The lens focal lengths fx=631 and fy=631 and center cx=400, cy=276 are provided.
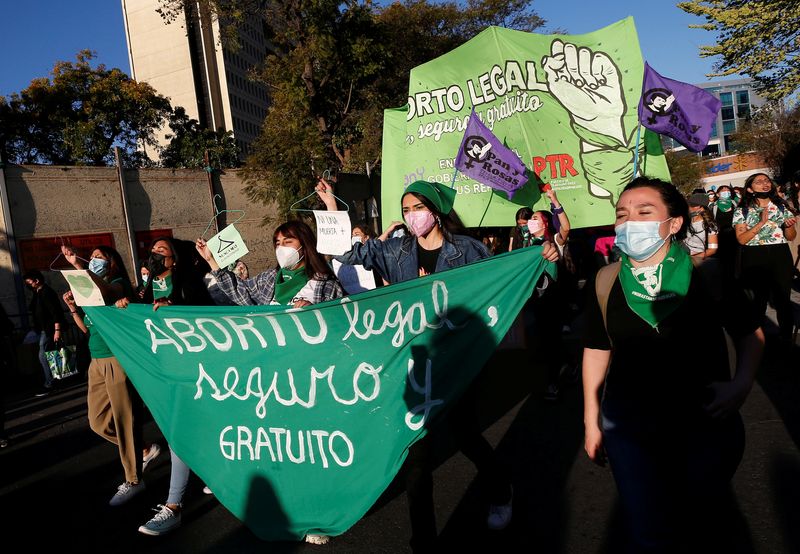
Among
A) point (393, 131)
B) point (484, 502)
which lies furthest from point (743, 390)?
point (393, 131)

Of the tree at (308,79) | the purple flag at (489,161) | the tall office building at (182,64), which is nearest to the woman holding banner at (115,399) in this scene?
the purple flag at (489,161)

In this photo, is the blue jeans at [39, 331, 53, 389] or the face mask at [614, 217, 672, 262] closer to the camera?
the face mask at [614, 217, 672, 262]

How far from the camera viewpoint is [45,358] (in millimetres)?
8539

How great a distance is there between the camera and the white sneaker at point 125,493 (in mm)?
4086

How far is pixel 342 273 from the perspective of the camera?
5.48 m

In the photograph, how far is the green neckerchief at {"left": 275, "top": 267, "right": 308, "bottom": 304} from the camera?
362 cm

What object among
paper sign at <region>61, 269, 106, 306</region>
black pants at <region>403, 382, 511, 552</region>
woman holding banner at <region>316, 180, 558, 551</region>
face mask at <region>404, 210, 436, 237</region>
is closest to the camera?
black pants at <region>403, 382, 511, 552</region>

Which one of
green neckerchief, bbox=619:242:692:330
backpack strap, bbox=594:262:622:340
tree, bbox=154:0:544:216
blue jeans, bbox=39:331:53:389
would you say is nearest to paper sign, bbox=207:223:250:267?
backpack strap, bbox=594:262:622:340

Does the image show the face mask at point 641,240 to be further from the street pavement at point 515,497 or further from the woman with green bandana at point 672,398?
the street pavement at point 515,497

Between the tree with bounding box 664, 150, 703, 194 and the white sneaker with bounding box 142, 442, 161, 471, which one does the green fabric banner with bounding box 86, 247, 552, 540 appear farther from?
the tree with bounding box 664, 150, 703, 194

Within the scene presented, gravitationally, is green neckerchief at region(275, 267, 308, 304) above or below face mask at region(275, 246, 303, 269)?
below

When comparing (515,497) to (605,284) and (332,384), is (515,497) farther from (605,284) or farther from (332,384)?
(605,284)

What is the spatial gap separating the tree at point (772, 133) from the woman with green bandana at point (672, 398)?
44720 millimetres

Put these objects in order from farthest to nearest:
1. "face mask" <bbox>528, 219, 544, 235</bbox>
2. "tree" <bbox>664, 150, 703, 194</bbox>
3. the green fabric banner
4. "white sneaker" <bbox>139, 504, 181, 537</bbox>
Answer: "tree" <bbox>664, 150, 703, 194</bbox> < "face mask" <bbox>528, 219, 544, 235</bbox> < "white sneaker" <bbox>139, 504, 181, 537</bbox> < the green fabric banner
